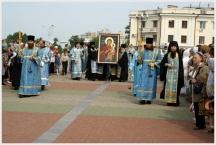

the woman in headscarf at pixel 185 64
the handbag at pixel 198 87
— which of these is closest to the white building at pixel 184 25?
the woman in headscarf at pixel 185 64

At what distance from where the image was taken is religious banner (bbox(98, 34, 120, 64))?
21562 mm

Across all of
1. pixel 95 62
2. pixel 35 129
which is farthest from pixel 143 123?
pixel 95 62

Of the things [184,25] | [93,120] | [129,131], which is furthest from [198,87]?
[184,25]

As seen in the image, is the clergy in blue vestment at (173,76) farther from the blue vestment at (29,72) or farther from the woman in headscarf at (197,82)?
the blue vestment at (29,72)

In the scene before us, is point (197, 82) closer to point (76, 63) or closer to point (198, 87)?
point (198, 87)

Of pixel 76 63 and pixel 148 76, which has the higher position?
pixel 76 63

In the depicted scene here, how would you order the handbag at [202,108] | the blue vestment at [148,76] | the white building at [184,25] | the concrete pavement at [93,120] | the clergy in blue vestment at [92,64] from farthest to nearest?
the white building at [184,25] < the clergy in blue vestment at [92,64] < the blue vestment at [148,76] < the handbag at [202,108] < the concrete pavement at [93,120]

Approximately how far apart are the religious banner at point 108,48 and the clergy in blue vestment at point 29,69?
8.08 meters

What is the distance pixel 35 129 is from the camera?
8.67 m

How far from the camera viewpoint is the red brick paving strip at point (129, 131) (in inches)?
312

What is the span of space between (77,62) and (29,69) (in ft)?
27.2

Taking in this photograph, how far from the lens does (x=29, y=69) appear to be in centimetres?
1368

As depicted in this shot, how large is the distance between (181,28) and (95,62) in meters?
52.1

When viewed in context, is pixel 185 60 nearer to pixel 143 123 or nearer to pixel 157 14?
pixel 143 123
